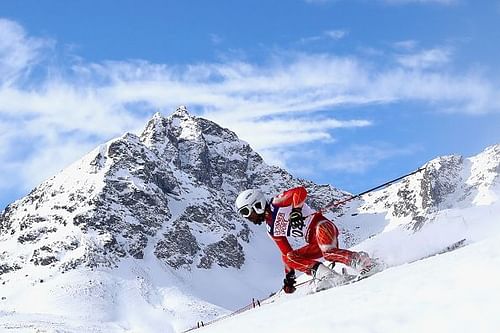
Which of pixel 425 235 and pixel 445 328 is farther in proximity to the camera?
pixel 425 235

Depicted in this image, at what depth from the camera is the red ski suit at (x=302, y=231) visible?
12805mm

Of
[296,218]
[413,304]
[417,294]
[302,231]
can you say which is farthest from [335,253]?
[413,304]

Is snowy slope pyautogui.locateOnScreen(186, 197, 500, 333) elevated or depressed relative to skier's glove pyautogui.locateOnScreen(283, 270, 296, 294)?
depressed

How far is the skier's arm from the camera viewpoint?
12938 millimetres

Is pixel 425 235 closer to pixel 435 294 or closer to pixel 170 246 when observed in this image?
pixel 435 294

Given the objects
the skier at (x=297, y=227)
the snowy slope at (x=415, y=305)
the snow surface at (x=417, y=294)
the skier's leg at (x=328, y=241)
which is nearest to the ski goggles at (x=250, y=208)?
the skier at (x=297, y=227)

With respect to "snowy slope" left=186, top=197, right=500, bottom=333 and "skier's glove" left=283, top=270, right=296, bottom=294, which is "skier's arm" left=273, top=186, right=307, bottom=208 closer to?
"skier's glove" left=283, top=270, right=296, bottom=294

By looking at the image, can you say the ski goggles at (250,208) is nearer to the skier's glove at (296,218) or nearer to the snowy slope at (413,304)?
the skier's glove at (296,218)

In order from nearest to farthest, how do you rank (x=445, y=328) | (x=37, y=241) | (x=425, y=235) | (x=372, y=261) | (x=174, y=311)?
(x=445, y=328)
(x=372, y=261)
(x=425, y=235)
(x=174, y=311)
(x=37, y=241)

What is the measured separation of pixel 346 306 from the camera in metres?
8.23

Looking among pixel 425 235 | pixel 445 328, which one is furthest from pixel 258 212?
pixel 445 328

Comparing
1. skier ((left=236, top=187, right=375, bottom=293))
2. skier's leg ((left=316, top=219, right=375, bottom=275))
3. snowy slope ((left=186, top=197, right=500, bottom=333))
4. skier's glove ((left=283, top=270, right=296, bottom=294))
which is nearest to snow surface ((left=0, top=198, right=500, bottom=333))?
snowy slope ((left=186, top=197, right=500, bottom=333))

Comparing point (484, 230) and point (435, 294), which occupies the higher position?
point (484, 230)

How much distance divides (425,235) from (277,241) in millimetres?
3580
